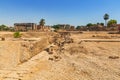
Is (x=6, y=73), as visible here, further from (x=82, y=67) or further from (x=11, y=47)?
(x=11, y=47)

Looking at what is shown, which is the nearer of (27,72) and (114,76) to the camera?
(27,72)

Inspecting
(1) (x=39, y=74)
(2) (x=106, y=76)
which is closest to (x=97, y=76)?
(2) (x=106, y=76)

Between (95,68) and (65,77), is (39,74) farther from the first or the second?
(95,68)

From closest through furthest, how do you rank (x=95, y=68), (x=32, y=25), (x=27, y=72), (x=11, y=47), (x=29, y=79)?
1. (x=29, y=79)
2. (x=27, y=72)
3. (x=95, y=68)
4. (x=11, y=47)
5. (x=32, y=25)

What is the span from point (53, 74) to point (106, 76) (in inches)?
98.1

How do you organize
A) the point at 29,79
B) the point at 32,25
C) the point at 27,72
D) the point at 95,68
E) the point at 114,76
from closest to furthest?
the point at 29,79, the point at 27,72, the point at 114,76, the point at 95,68, the point at 32,25

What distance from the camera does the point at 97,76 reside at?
32.3 ft

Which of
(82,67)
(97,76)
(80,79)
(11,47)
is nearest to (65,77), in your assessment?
(80,79)

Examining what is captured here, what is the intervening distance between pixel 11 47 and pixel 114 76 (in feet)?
65.8

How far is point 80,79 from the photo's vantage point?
9367 mm

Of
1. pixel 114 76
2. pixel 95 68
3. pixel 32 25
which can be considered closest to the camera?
pixel 114 76

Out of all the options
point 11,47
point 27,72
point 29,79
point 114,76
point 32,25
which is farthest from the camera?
point 32,25

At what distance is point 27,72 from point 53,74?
1.40 metres

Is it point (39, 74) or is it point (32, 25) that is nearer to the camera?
point (39, 74)
